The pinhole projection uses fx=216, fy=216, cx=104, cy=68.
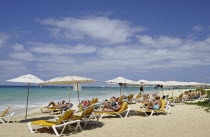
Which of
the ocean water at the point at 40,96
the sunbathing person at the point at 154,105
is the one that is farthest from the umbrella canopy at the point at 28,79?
the ocean water at the point at 40,96

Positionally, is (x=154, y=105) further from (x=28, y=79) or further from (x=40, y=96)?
(x=40, y=96)

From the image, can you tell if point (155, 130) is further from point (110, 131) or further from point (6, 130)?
point (6, 130)

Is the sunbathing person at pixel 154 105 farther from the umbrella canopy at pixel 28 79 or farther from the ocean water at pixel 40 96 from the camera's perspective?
the ocean water at pixel 40 96

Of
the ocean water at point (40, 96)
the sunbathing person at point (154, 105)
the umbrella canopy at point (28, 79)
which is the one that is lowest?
the ocean water at point (40, 96)

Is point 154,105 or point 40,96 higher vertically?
point 154,105

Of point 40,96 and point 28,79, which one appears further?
point 40,96

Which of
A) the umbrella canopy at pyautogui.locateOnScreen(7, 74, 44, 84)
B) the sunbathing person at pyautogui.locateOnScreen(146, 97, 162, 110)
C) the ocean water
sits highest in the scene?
the umbrella canopy at pyautogui.locateOnScreen(7, 74, 44, 84)

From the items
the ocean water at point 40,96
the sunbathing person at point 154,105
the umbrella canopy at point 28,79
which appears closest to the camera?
the umbrella canopy at point 28,79

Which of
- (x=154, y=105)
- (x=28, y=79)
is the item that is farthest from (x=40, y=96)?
(x=154, y=105)

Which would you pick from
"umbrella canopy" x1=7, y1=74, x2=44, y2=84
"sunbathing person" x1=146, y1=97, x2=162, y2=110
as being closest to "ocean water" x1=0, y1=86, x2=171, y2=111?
"sunbathing person" x1=146, y1=97, x2=162, y2=110

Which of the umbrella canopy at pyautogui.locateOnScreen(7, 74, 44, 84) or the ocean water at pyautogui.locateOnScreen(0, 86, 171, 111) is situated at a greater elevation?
the umbrella canopy at pyautogui.locateOnScreen(7, 74, 44, 84)

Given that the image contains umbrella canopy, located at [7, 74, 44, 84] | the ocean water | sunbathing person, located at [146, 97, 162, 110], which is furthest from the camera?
the ocean water

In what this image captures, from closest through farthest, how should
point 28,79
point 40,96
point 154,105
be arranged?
point 28,79 → point 154,105 → point 40,96

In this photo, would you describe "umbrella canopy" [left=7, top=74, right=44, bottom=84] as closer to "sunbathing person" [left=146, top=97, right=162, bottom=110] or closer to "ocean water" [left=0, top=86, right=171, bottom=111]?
"sunbathing person" [left=146, top=97, right=162, bottom=110]
